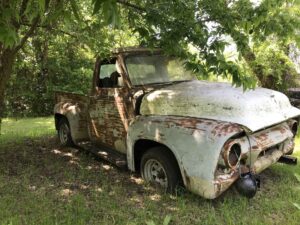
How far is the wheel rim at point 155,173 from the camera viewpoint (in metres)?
4.89

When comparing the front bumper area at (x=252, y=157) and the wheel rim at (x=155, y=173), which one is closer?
the front bumper area at (x=252, y=157)

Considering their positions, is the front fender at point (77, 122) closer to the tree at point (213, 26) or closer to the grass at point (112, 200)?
the grass at point (112, 200)

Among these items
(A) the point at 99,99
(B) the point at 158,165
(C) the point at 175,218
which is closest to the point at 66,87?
(A) the point at 99,99

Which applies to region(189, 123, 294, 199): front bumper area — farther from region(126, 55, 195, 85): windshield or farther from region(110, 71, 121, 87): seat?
region(110, 71, 121, 87): seat

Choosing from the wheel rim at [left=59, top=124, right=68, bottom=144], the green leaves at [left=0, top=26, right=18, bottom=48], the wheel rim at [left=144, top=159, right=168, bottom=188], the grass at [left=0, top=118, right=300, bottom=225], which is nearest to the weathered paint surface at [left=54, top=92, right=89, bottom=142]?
the wheel rim at [left=59, top=124, right=68, bottom=144]

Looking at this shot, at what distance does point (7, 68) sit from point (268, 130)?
4135mm

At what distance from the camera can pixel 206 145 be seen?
4.16m

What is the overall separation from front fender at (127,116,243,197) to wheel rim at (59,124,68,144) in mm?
3135

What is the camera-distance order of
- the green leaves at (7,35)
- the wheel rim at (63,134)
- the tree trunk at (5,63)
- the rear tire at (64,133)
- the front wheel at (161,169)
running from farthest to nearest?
the wheel rim at (63,134)
the rear tire at (64,133)
the tree trunk at (5,63)
the front wheel at (161,169)
the green leaves at (7,35)

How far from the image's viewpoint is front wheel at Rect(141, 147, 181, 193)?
4.68m

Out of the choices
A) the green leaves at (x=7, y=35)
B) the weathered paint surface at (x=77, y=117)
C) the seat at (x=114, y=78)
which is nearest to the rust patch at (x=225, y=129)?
the seat at (x=114, y=78)

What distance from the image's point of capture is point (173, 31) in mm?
4613

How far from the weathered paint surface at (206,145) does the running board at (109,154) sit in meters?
0.70

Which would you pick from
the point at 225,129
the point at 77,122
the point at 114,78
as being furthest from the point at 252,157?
the point at 77,122
